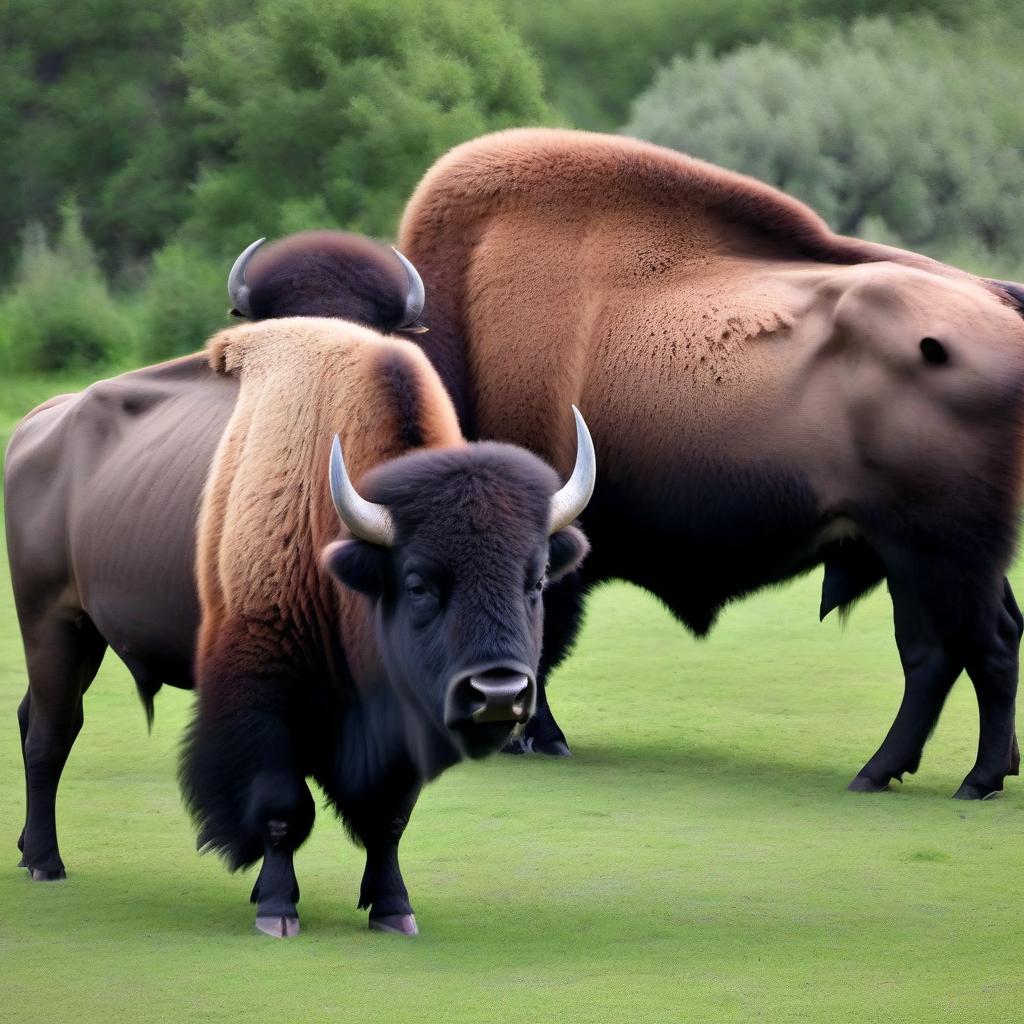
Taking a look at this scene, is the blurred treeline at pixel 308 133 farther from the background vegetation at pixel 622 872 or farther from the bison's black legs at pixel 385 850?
the bison's black legs at pixel 385 850

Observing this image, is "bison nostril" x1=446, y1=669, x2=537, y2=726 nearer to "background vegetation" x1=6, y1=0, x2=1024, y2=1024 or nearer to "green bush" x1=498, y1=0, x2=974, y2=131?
"background vegetation" x1=6, y1=0, x2=1024, y2=1024

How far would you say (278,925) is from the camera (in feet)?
17.0

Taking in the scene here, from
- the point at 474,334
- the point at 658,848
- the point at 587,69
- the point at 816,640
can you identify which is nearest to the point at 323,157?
the point at 587,69

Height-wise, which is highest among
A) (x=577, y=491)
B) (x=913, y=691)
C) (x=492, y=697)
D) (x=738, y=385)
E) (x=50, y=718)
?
(x=577, y=491)

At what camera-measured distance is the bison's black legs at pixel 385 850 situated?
527 centimetres

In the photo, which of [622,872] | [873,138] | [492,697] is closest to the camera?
[492,697]

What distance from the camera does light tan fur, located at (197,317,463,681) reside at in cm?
527

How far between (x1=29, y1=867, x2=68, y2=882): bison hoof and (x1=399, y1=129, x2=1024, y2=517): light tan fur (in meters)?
2.92

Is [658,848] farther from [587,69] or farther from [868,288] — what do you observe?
[587,69]

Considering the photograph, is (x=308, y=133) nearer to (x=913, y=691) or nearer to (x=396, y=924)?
(x=913, y=691)

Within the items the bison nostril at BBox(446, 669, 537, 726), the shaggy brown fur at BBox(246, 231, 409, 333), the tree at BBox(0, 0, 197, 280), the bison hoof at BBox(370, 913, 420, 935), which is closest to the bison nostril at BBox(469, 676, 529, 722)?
the bison nostril at BBox(446, 669, 537, 726)

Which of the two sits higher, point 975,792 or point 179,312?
point 975,792

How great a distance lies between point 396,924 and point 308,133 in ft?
90.6

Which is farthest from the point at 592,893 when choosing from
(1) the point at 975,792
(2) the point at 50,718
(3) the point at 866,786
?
(1) the point at 975,792
